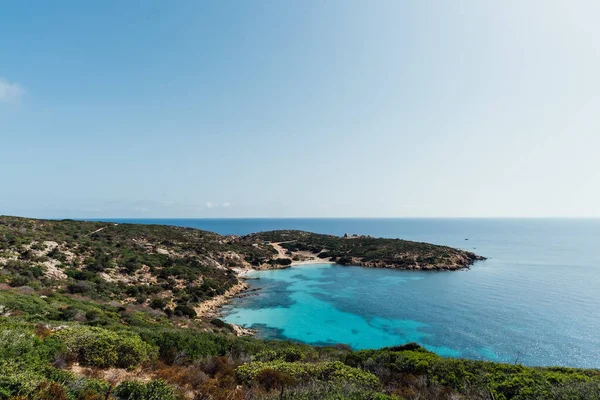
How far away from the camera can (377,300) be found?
4631 centimetres

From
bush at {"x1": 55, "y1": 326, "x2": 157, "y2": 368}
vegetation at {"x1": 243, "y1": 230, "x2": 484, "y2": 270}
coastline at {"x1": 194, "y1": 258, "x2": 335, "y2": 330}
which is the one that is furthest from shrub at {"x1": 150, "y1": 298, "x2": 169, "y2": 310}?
vegetation at {"x1": 243, "y1": 230, "x2": 484, "y2": 270}

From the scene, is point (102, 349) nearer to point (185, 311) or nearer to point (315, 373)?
point (315, 373)

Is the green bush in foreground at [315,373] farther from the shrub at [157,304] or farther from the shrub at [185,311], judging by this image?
the shrub at [157,304]

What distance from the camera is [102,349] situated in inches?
450

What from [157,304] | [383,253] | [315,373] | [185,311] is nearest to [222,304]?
[185,311]

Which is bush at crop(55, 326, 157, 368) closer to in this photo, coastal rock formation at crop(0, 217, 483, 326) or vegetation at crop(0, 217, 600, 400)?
vegetation at crop(0, 217, 600, 400)

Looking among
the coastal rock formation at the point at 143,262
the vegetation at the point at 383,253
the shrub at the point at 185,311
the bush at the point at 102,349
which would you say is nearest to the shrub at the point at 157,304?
the coastal rock formation at the point at 143,262

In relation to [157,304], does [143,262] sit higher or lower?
higher

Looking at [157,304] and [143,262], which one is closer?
[157,304]

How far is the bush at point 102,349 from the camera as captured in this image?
438 inches

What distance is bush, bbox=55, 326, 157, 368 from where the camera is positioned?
1113 centimetres

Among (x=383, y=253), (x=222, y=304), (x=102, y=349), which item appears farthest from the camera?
(x=383, y=253)

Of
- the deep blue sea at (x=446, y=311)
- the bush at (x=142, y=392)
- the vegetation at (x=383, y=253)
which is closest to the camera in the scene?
the bush at (x=142, y=392)

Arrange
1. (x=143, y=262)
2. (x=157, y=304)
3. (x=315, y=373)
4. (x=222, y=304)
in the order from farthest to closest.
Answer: (x=143, y=262) → (x=222, y=304) → (x=157, y=304) → (x=315, y=373)
